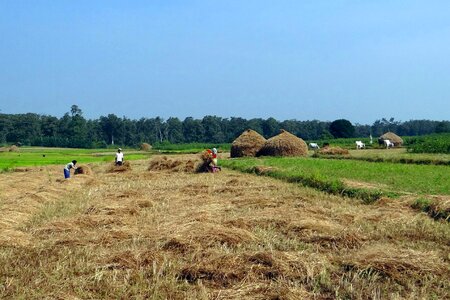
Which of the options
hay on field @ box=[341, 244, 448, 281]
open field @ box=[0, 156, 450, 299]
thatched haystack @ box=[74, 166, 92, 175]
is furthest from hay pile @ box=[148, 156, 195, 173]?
hay on field @ box=[341, 244, 448, 281]

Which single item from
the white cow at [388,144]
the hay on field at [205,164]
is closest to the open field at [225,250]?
the hay on field at [205,164]

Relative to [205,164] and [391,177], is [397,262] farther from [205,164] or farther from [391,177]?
[205,164]

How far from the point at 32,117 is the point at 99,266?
3580 inches

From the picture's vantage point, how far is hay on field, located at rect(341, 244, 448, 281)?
558 cm

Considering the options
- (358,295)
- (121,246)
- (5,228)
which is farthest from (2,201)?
(358,295)

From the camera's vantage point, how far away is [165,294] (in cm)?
498

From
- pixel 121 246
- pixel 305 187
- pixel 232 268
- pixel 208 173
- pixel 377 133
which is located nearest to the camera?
pixel 232 268

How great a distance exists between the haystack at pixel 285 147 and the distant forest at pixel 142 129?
51.4 m

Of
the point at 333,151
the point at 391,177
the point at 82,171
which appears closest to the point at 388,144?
the point at 333,151

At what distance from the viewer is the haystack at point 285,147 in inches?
1221

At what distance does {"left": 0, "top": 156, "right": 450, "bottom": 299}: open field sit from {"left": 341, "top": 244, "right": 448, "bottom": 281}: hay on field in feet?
0.05

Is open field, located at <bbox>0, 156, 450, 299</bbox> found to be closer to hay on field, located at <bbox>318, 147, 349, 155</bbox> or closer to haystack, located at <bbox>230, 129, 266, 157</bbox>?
haystack, located at <bbox>230, 129, 266, 157</bbox>

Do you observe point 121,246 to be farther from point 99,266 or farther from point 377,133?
point 377,133

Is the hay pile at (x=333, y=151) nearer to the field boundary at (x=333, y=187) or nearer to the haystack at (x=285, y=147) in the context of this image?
the haystack at (x=285, y=147)
